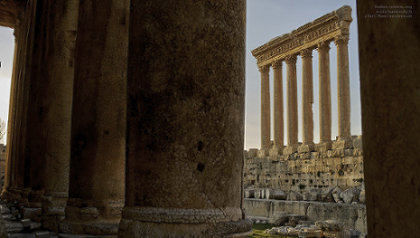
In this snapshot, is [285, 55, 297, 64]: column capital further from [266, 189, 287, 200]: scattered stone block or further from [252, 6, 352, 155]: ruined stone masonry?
[266, 189, 287, 200]: scattered stone block

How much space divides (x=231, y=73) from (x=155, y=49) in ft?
2.02

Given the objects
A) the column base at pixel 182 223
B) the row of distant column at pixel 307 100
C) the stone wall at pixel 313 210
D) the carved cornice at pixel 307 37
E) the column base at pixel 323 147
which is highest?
the carved cornice at pixel 307 37

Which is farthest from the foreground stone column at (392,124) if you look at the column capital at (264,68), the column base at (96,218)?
the column capital at (264,68)

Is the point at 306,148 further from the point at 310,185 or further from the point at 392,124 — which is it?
the point at 392,124

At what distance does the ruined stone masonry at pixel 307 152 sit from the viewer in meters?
16.4

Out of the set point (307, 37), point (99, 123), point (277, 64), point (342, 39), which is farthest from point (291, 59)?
point (99, 123)

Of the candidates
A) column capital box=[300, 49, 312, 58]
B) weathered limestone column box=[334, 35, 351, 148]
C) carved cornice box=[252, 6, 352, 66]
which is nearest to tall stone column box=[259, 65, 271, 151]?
carved cornice box=[252, 6, 352, 66]

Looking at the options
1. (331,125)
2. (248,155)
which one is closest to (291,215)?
(331,125)

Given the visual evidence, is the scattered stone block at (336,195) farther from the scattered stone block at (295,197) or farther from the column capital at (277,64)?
the column capital at (277,64)

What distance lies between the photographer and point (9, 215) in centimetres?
884

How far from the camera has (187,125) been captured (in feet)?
10.0

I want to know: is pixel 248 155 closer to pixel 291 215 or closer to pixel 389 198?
pixel 291 215

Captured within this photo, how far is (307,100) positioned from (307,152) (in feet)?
18.2

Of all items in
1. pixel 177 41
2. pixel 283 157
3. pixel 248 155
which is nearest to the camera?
pixel 177 41
